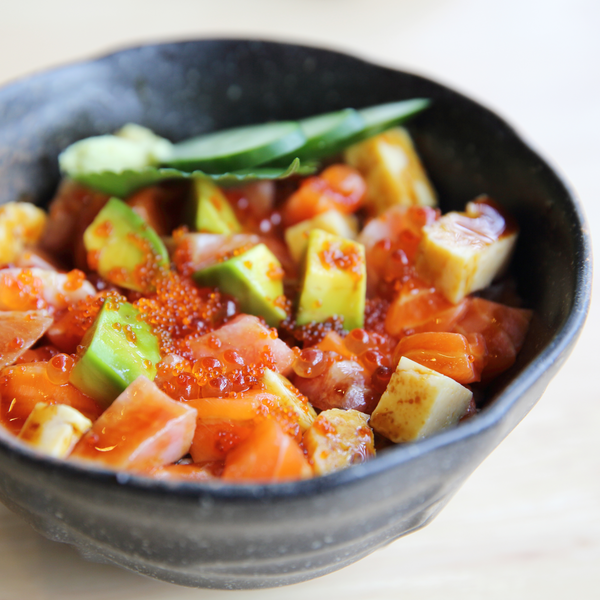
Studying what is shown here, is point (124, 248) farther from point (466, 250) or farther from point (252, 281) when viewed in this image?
point (466, 250)

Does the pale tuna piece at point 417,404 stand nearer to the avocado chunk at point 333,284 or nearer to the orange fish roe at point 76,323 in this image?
the avocado chunk at point 333,284

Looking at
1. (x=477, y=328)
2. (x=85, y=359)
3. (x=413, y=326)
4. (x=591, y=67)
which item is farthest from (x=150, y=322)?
(x=591, y=67)

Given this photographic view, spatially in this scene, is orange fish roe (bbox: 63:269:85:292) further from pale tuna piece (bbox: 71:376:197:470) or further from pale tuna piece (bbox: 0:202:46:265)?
pale tuna piece (bbox: 71:376:197:470)

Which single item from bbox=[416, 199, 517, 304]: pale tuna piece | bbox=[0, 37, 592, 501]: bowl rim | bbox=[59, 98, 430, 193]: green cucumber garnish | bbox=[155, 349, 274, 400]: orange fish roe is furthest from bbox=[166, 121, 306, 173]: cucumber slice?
bbox=[0, 37, 592, 501]: bowl rim

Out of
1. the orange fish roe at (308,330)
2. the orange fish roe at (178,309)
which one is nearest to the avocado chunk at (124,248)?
the orange fish roe at (178,309)

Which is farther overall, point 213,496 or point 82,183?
point 82,183

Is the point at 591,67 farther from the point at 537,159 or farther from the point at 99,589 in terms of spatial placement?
the point at 99,589
